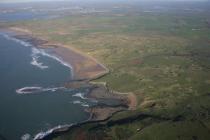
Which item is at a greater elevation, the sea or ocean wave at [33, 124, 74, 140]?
the sea

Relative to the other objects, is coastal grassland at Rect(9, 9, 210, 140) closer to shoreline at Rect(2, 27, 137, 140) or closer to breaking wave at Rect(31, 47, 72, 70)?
shoreline at Rect(2, 27, 137, 140)

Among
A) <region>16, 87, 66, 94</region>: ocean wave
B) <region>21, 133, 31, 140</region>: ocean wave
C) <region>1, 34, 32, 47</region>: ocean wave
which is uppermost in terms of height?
<region>16, 87, 66, 94</region>: ocean wave

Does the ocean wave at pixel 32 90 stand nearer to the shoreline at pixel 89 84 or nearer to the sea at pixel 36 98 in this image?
the sea at pixel 36 98

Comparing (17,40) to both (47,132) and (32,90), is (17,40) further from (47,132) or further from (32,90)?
(47,132)

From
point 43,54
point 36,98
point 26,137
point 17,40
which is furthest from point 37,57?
point 26,137

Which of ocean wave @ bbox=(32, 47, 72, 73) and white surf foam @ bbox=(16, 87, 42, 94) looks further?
ocean wave @ bbox=(32, 47, 72, 73)

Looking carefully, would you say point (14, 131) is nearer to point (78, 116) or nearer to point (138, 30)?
point (78, 116)

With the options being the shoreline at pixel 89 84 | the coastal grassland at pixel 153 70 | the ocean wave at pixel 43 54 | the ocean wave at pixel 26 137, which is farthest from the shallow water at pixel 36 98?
the coastal grassland at pixel 153 70

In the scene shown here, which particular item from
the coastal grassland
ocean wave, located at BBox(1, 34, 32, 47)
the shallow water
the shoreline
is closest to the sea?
the shallow water
